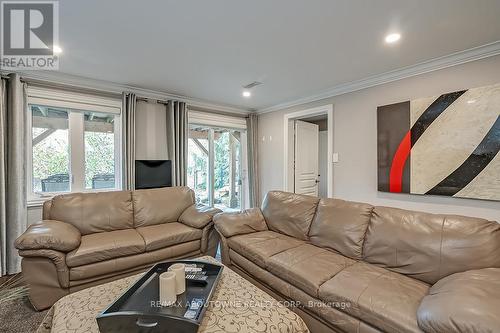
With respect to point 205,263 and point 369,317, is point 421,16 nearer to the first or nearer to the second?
point 369,317

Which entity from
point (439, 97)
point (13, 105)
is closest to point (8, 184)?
point (13, 105)

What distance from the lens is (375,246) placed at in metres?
1.89

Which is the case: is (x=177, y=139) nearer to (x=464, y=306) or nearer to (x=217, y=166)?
(x=217, y=166)

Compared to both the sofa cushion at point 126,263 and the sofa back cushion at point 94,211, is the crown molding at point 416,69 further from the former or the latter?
the sofa back cushion at point 94,211

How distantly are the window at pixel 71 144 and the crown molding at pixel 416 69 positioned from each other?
324 cm

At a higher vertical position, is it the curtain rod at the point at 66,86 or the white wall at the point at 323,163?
the curtain rod at the point at 66,86

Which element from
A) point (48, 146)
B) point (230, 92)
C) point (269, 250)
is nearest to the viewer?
point (269, 250)

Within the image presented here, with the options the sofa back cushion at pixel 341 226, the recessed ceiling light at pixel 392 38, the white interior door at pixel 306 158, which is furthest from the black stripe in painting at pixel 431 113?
the white interior door at pixel 306 158

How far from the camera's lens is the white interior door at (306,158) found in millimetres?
Result: 4496

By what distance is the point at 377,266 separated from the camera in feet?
6.04

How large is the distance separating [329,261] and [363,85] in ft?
8.27

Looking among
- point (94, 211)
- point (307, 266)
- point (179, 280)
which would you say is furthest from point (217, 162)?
point (179, 280)

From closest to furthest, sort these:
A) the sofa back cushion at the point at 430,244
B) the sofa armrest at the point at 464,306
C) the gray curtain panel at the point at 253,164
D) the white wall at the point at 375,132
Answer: the sofa armrest at the point at 464,306 < the sofa back cushion at the point at 430,244 < the white wall at the point at 375,132 < the gray curtain panel at the point at 253,164

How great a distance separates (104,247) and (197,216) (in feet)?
3.36
